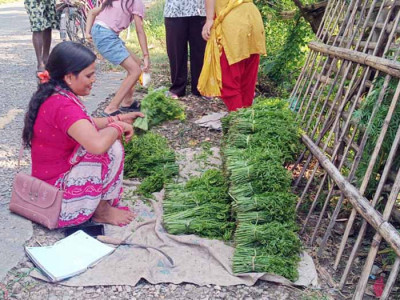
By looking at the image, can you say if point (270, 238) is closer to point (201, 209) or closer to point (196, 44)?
point (201, 209)

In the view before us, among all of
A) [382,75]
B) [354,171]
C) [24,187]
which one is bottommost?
[24,187]

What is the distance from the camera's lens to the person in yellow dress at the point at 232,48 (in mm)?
4562

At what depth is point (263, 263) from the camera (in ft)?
8.78

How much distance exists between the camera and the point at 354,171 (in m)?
2.96

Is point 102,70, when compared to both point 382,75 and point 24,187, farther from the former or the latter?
point 382,75

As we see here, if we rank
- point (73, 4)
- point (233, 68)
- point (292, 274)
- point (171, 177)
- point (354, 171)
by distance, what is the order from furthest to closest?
point (73, 4), point (233, 68), point (171, 177), point (354, 171), point (292, 274)

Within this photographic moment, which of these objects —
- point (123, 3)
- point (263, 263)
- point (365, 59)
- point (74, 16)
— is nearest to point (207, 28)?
point (123, 3)

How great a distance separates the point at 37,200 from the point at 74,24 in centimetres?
680

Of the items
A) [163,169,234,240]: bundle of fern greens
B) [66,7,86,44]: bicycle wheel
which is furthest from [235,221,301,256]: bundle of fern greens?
[66,7,86,44]: bicycle wheel

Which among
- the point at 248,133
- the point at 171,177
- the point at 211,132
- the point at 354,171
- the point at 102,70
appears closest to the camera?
the point at 354,171

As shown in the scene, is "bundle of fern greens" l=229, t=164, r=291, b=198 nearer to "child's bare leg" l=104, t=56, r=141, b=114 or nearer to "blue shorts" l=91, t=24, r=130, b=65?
"child's bare leg" l=104, t=56, r=141, b=114

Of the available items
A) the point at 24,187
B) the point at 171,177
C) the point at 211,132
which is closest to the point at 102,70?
the point at 211,132

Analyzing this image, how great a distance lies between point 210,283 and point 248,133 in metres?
1.31

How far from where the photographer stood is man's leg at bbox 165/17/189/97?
5.90 metres
